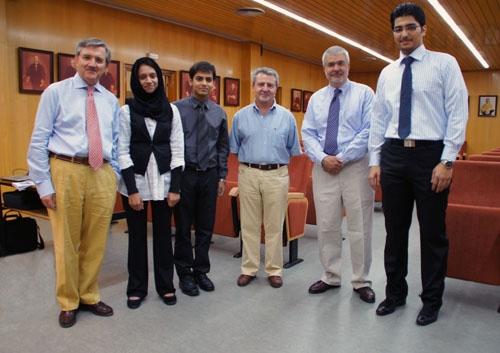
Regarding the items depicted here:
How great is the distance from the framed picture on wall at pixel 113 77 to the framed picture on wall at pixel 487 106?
12271mm

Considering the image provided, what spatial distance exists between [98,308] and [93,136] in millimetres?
1136

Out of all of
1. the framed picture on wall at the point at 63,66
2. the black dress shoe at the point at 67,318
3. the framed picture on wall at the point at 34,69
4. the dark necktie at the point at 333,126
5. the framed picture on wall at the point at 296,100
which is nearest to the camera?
the black dress shoe at the point at 67,318

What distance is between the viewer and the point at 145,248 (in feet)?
10.0

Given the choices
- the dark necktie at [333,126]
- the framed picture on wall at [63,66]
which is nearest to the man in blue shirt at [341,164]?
the dark necktie at [333,126]

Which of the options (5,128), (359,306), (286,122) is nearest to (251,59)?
(5,128)

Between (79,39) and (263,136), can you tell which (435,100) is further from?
(79,39)

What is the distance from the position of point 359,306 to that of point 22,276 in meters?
2.73

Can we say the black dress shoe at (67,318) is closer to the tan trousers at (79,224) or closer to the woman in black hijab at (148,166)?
the tan trousers at (79,224)

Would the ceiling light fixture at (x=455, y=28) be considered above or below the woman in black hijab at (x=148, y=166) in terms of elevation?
above

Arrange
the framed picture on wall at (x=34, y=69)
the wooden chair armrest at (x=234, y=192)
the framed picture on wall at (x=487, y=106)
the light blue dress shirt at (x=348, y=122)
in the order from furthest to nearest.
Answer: the framed picture on wall at (x=487, y=106) < the framed picture on wall at (x=34, y=69) < the wooden chair armrest at (x=234, y=192) < the light blue dress shirt at (x=348, y=122)

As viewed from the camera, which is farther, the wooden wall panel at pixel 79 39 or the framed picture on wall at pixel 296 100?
the framed picture on wall at pixel 296 100

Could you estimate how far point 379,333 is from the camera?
267cm

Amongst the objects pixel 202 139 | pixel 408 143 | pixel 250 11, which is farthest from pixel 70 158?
pixel 250 11

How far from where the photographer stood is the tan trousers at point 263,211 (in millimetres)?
3455
